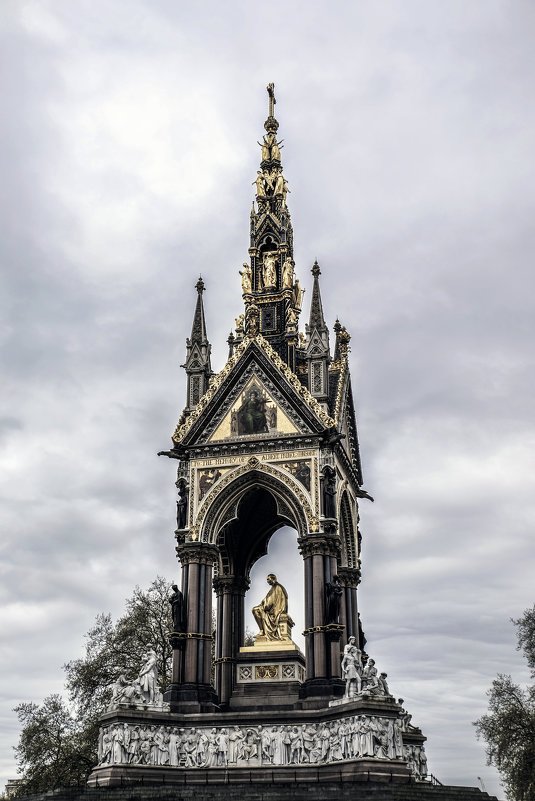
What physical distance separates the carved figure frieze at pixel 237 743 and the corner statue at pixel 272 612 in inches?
140

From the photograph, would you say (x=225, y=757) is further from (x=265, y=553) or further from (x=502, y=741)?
(x=502, y=741)

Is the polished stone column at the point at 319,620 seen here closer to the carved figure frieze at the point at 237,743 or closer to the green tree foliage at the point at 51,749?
the carved figure frieze at the point at 237,743

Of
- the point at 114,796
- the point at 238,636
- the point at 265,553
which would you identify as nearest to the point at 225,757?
the point at 114,796

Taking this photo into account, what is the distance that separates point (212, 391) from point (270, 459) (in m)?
2.82

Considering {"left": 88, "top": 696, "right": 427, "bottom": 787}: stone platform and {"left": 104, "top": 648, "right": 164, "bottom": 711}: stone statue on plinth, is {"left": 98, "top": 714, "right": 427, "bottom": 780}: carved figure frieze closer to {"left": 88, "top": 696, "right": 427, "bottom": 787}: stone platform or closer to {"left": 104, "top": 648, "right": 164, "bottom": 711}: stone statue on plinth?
{"left": 88, "top": 696, "right": 427, "bottom": 787}: stone platform

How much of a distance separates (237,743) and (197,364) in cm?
1121

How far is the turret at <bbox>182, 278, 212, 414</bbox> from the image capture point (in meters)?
28.9

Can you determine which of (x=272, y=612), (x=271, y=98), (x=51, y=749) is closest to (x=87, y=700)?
(x=51, y=749)

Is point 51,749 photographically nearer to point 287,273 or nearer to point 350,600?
point 350,600

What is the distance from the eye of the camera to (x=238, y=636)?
97.1ft

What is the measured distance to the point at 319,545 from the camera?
84.5ft

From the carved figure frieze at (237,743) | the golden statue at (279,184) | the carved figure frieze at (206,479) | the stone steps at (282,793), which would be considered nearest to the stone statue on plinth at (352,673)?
the carved figure frieze at (237,743)

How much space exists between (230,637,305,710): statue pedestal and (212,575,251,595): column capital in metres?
3.31

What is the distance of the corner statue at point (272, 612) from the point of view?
27.2m
